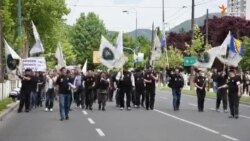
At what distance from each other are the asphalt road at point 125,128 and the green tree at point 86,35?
109033mm

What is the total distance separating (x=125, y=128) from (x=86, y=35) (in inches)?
4593

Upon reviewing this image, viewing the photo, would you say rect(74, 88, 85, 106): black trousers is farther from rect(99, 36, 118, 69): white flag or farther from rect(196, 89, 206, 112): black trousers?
rect(196, 89, 206, 112): black trousers

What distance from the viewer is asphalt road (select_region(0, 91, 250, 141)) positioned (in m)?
16.2

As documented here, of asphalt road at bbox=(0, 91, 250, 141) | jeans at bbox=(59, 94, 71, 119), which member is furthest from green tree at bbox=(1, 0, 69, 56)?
jeans at bbox=(59, 94, 71, 119)

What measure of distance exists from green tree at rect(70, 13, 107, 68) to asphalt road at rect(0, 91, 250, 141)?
109033 mm

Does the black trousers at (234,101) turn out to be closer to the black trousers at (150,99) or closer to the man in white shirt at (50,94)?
the black trousers at (150,99)

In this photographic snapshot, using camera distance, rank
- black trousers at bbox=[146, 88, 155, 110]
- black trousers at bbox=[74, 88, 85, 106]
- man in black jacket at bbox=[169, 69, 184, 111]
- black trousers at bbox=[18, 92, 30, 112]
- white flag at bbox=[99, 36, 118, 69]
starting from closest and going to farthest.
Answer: black trousers at bbox=[18, 92, 30, 112] < man in black jacket at bbox=[169, 69, 184, 111] < black trousers at bbox=[146, 88, 155, 110] < black trousers at bbox=[74, 88, 85, 106] < white flag at bbox=[99, 36, 118, 69]

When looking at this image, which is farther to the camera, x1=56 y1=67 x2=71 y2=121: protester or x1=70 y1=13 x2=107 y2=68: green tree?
x1=70 y1=13 x2=107 y2=68: green tree

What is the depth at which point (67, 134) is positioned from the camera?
17047 millimetres

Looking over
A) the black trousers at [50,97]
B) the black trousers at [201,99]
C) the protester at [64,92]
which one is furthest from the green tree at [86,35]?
the protester at [64,92]

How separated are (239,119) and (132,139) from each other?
27.3 feet

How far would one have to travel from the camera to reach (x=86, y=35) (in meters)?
135

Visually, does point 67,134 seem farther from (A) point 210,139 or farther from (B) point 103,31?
(B) point 103,31

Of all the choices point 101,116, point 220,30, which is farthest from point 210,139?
point 220,30
